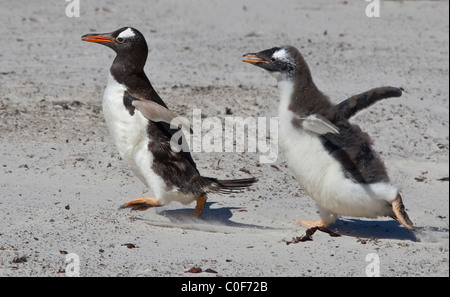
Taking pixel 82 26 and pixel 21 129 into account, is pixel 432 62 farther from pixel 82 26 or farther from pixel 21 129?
pixel 21 129

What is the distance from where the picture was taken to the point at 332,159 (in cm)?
499

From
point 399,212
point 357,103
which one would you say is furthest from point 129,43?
point 399,212

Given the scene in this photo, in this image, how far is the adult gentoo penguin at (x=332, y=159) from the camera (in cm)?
496

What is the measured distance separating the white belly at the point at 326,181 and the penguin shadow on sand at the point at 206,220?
0.50 m

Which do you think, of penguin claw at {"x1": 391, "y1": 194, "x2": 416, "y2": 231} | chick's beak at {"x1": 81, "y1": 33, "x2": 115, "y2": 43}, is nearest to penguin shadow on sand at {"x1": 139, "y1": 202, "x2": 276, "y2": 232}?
penguin claw at {"x1": 391, "y1": 194, "x2": 416, "y2": 231}

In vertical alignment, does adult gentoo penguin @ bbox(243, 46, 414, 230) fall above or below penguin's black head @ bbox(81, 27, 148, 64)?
below

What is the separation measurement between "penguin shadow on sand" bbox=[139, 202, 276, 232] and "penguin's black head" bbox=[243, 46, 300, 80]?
1054 mm

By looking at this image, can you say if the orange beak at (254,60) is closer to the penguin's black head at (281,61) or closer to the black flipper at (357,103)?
the penguin's black head at (281,61)

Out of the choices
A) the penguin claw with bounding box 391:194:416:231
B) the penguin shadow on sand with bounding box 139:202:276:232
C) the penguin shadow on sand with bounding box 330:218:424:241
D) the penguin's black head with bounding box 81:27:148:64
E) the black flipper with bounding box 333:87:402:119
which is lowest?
the penguin shadow on sand with bounding box 330:218:424:241

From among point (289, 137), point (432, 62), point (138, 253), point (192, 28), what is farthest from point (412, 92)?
point (138, 253)

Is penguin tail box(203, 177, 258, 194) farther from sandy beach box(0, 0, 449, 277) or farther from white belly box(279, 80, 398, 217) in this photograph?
white belly box(279, 80, 398, 217)

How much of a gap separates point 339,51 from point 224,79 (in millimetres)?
2271

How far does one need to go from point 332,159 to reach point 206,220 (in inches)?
41.1

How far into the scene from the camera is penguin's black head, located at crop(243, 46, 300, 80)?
5285 millimetres
